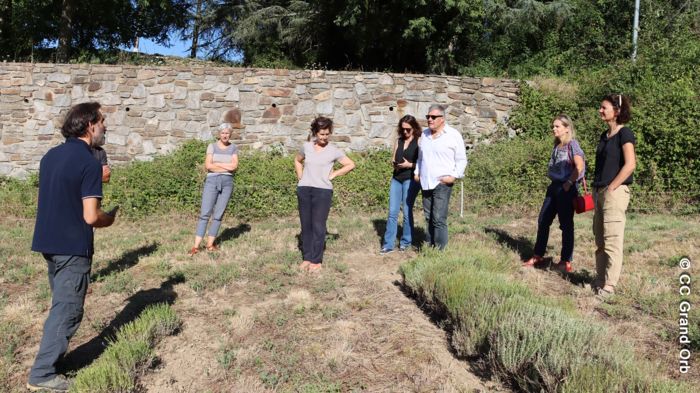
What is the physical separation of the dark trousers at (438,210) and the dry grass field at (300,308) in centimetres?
32

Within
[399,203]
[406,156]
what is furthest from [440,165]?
[399,203]

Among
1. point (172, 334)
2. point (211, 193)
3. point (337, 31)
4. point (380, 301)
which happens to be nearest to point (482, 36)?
point (337, 31)

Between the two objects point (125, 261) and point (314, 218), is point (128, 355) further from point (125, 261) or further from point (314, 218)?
point (125, 261)

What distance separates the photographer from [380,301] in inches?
177

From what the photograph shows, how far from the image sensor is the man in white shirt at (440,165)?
5254mm

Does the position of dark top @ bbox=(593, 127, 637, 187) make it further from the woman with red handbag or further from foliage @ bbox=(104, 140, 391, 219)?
foliage @ bbox=(104, 140, 391, 219)

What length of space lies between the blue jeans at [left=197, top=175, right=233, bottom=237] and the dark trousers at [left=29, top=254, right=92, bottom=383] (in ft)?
9.31

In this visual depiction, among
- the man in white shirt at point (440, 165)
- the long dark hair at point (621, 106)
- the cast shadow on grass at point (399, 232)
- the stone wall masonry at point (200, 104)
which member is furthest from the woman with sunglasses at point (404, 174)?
the stone wall masonry at point (200, 104)

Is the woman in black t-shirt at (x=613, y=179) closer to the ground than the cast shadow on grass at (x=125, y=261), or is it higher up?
higher up

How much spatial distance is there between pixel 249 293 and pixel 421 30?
32.1 ft

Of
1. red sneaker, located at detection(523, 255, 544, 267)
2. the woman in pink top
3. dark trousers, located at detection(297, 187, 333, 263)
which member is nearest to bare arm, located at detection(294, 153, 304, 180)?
the woman in pink top

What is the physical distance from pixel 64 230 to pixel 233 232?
4.34 meters

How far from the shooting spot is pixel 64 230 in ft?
10.1

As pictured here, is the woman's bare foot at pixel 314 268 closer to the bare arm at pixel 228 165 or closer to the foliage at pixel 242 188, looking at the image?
the bare arm at pixel 228 165
